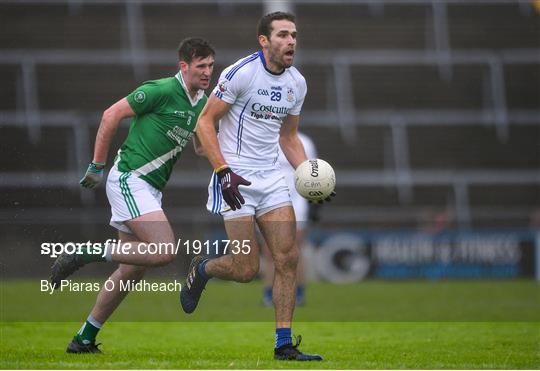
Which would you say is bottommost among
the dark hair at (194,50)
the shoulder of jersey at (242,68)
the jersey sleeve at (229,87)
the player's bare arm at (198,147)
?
the player's bare arm at (198,147)

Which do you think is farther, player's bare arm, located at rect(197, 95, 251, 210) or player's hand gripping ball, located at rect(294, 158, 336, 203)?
player's hand gripping ball, located at rect(294, 158, 336, 203)

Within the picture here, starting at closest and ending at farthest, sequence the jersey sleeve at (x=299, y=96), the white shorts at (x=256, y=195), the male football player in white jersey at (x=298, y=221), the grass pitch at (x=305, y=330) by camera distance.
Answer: the grass pitch at (x=305, y=330) → the white shorts at (x=256, y=195) → the jersey sleeve at (x=299, y=96) → the male football player in white jersey at (x=298, y=221)

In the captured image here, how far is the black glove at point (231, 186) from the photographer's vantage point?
8414mm

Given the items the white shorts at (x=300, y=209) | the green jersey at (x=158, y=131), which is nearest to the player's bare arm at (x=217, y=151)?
the green jersey at (x=158, y=131)

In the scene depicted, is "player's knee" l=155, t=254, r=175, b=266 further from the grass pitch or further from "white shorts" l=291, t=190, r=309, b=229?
"white shorts" l=291, t=190, r=309, b=229

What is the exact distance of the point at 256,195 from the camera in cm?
876

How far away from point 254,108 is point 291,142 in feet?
1.66

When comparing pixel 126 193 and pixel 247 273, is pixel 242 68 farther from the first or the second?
pixel 247 273

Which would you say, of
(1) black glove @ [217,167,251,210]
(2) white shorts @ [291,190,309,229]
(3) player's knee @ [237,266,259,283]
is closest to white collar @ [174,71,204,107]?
(1) black glove @ [217,167,251,210]

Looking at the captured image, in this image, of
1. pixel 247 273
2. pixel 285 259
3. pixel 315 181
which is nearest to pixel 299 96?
pixel 315 181

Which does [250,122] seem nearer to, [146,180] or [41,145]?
[146,180]

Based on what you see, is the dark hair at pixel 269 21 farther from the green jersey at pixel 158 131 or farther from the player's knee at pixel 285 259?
the player's knee at pixel 285 259

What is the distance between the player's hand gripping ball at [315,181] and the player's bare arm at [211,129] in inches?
25.2

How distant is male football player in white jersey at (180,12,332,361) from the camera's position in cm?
852
